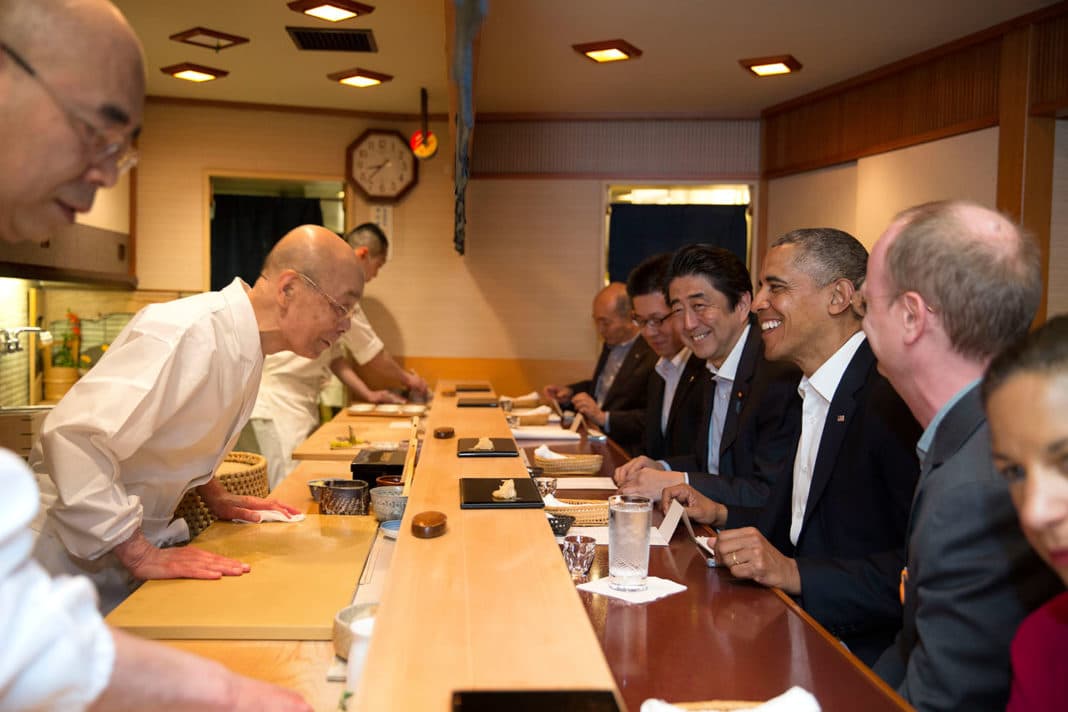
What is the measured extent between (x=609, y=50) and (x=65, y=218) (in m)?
4.21

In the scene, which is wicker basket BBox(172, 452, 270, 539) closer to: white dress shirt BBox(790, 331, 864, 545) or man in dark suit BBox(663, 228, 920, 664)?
man in dark suit BBox(663, 228, 920, 664)

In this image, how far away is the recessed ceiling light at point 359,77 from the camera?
540 centimetres

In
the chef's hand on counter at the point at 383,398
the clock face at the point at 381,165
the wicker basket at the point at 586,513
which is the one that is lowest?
the chef's hand on counter at the point at 383,398

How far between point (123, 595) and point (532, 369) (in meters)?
4.81

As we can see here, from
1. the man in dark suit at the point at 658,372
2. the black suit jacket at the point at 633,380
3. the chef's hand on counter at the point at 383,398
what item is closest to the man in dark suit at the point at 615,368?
the black suit jacket at the point at 633,380

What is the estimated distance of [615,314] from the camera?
5207mm

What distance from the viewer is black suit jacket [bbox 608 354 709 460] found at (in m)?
3.53

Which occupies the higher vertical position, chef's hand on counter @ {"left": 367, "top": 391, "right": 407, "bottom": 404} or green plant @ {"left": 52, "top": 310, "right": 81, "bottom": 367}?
green plant @ {"left": 52, "top": 310, "right": 81, "bottom": 367}

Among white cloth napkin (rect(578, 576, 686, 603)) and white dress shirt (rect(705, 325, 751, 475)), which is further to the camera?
white dress shirt (rect(705, 325, 751, 475))

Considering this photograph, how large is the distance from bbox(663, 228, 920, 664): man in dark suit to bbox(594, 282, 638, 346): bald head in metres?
2.69

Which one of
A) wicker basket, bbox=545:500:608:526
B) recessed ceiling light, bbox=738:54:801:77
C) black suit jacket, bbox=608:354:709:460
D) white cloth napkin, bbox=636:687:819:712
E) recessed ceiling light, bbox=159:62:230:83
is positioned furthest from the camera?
recessed ceiling light, bbox=159:62:230:83

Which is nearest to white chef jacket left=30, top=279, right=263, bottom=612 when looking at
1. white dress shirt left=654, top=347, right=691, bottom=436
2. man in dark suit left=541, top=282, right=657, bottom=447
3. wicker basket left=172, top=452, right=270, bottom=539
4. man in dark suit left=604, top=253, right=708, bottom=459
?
wicker basket left=172, top=452, right=270, bottom=539

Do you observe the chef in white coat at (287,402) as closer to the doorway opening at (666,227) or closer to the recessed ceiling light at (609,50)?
the recessed ceiling light at (609,50)

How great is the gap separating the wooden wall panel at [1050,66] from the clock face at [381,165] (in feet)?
12.9
